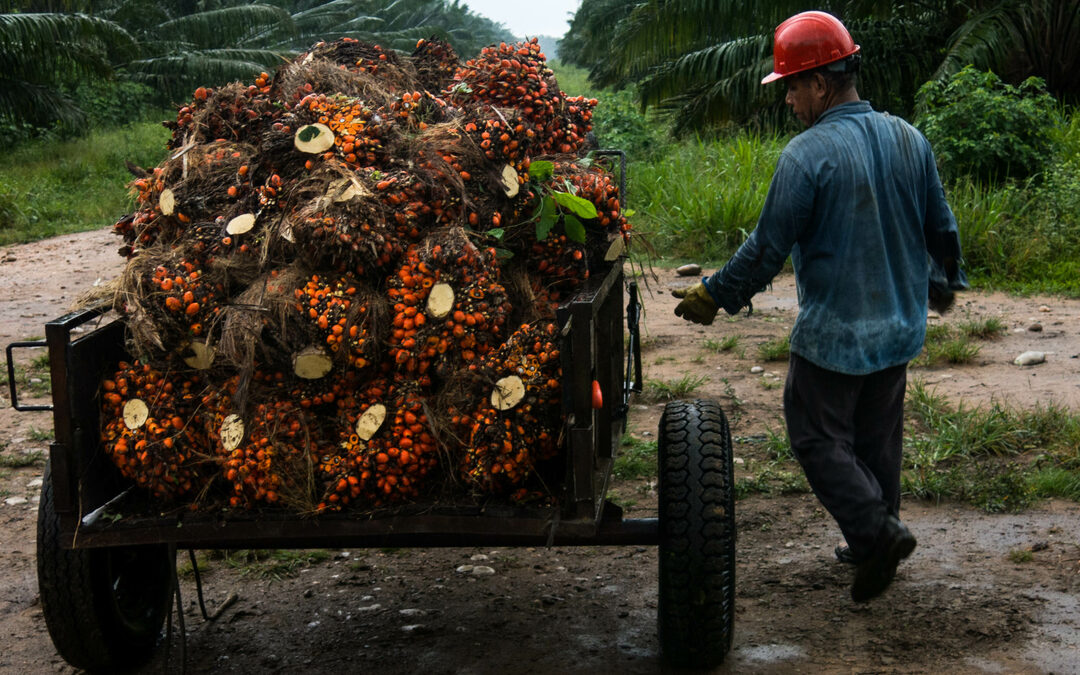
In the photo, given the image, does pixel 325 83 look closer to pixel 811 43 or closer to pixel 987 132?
pixel 811 43

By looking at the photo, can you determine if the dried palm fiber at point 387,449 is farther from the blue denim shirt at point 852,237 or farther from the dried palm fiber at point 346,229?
the blue denim shirt at point 852,237

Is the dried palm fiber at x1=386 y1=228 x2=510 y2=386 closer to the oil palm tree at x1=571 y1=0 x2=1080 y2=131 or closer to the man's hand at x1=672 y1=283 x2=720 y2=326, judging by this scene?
the man's hand at x1=672 y1=283 x2=720 y2=326

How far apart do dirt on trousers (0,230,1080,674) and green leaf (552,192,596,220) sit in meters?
1.29

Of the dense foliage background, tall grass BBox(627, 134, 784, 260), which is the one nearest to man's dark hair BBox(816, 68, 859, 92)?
the dense foliage background

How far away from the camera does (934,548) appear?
151 inches

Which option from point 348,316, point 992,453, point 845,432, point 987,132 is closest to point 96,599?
point 348,316

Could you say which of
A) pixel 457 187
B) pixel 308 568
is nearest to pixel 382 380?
pixel 457 187

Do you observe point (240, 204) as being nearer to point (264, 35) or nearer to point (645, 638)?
point (645, 638)

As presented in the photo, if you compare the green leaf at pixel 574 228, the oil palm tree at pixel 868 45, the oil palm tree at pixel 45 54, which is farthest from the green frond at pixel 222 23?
the green leaf at pixel 574 228

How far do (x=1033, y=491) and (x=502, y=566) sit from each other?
210 cm

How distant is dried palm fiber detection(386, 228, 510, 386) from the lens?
2.69 metres

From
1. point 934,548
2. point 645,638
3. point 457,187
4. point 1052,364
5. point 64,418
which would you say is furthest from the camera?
point 1052,364

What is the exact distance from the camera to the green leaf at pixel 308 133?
3.02m

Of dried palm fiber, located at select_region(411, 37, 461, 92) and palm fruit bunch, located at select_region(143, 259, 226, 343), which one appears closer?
palm fruit bunch, located at select_region(143, 259, 226, 343)
